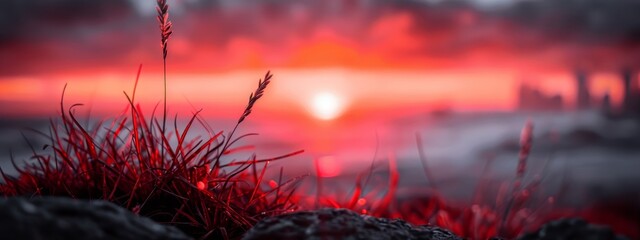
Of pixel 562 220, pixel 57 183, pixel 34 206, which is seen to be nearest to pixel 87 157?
pixel 57 183

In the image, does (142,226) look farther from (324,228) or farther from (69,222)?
(324,228)

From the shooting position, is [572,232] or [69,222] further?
[572,232]

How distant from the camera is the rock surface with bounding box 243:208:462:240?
201 cm

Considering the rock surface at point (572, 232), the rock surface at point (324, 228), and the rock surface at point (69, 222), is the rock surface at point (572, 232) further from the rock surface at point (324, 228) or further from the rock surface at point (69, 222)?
the rock surface at point (69, 222)

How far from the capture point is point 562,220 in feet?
6.63

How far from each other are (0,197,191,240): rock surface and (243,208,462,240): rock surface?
0.93ft

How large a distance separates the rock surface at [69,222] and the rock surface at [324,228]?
28cm

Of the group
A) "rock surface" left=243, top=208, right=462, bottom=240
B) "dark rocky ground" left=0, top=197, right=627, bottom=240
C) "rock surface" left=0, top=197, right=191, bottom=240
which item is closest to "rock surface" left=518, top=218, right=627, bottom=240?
"dark rocky ground" left=0, top=197, right=627, bottom=240

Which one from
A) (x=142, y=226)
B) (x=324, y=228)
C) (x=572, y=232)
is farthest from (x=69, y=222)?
(x=572, y=232)

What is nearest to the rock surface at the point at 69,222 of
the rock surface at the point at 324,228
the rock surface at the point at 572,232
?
the rock surface at the point at 324,228

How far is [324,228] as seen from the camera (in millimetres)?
2027

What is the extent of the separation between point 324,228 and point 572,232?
0.75 m

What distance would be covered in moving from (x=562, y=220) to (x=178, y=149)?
1624mm

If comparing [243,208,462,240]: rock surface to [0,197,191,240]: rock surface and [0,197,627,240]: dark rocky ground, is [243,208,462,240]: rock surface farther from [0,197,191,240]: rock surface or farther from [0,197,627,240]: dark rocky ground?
[0,197,191,240]: rock surface
